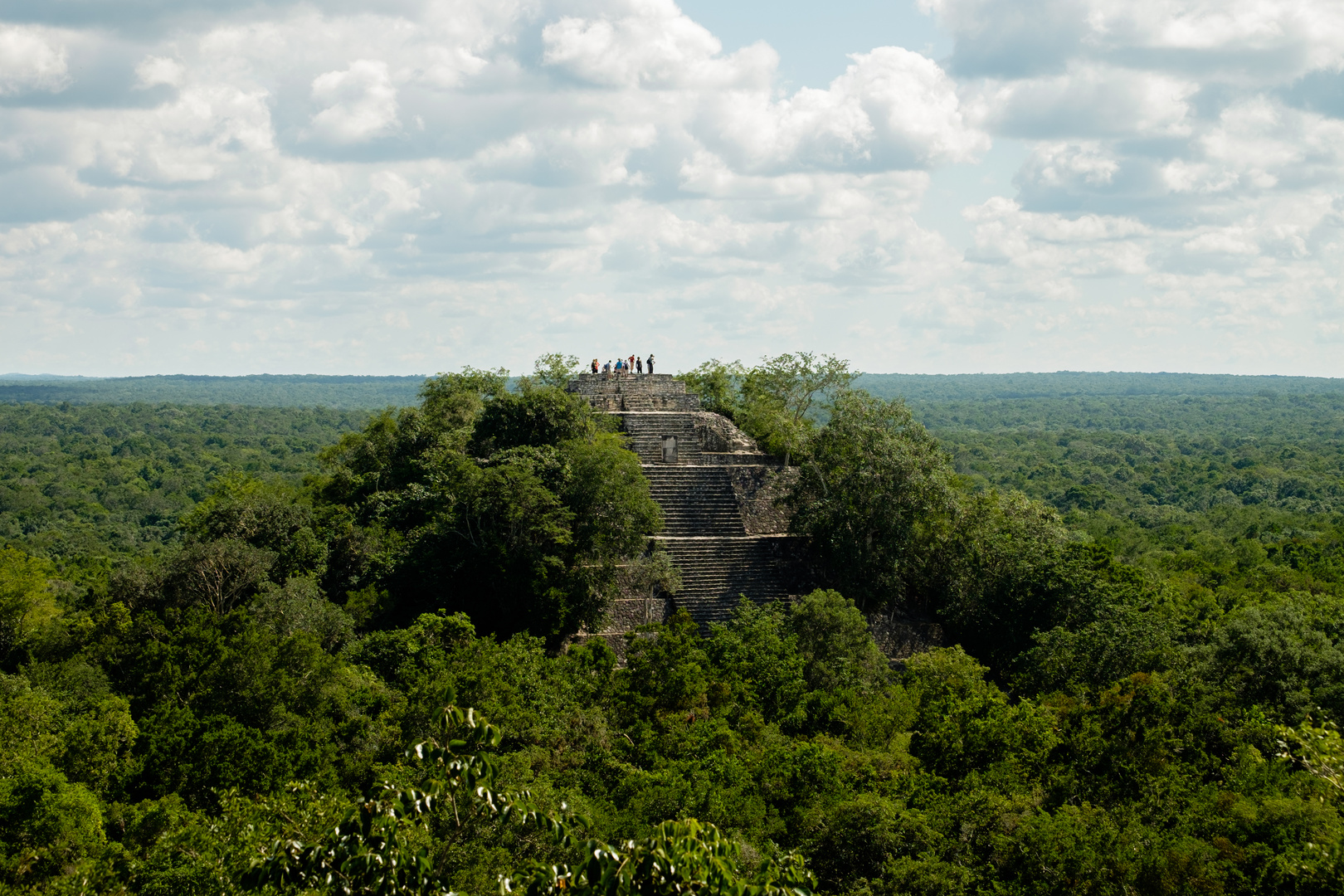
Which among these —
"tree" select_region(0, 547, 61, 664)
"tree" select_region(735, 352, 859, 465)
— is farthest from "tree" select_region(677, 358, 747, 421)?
"tree" select_region(0, 547, 61, 664)

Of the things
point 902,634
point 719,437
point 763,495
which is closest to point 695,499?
point 763,495

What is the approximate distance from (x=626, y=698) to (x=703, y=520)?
728 centimetres

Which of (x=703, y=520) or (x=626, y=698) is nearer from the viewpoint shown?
(x=626, y=698)

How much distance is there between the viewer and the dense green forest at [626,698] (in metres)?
10.4

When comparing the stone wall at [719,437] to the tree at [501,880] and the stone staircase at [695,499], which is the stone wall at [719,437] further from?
the tree at [501,880]

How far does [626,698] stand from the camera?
15094mm

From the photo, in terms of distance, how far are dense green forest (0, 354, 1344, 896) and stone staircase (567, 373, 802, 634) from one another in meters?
0.85

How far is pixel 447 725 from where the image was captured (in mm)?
5605

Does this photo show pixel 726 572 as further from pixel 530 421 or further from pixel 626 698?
pixel 626 698

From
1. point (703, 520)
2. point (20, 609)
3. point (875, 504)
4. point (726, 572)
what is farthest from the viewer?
point (703, 520)

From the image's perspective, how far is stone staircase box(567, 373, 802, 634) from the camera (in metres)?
20.6

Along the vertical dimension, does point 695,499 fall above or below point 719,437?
below

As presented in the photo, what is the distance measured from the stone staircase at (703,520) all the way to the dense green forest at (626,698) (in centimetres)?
85

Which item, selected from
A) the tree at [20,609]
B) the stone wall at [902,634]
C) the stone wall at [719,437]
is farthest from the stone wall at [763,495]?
the tree at [20,609]
